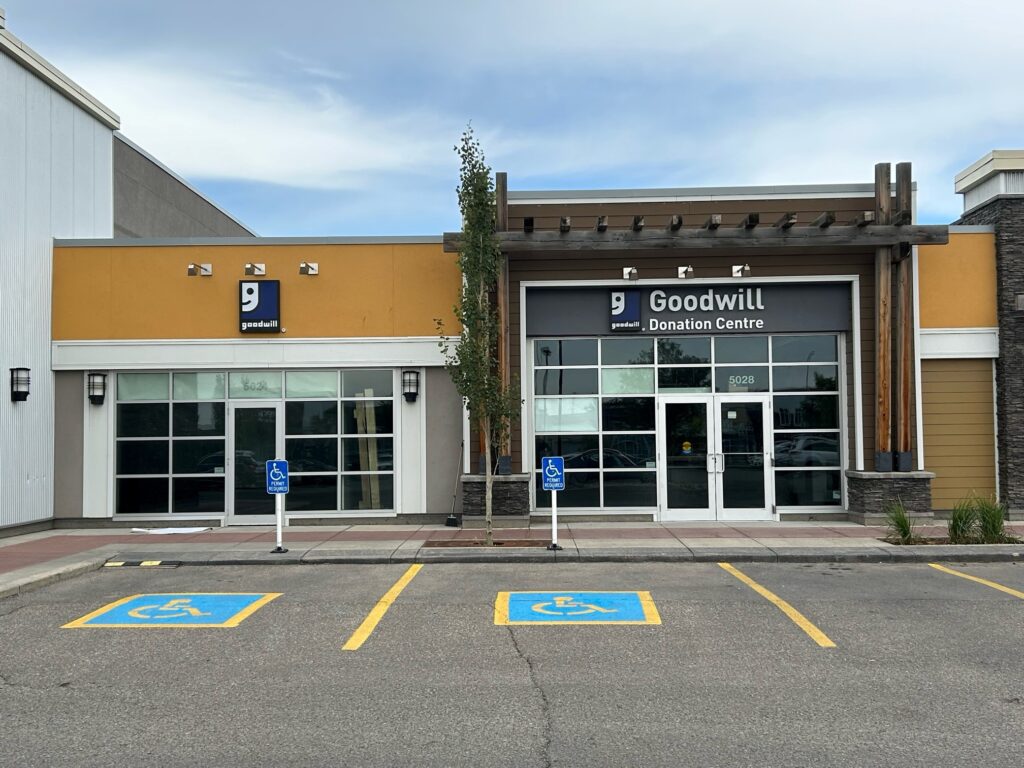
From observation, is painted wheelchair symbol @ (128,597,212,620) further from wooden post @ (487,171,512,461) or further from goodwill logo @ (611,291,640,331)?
goodwill logo @ (611,291,640,331)

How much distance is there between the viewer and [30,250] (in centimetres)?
1466

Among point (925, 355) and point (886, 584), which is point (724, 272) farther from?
point (886, 584)

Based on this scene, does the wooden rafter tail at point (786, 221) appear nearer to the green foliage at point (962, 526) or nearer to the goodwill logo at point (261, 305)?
the green foliage at point (962, 526)

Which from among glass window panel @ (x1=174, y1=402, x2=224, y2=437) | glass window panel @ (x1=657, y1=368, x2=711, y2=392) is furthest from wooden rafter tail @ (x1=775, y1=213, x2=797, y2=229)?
glass window panel @ (x1=174, y1=402, x2=224, y2=437)

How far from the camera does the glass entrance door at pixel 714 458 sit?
49.4ft

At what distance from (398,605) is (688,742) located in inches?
179

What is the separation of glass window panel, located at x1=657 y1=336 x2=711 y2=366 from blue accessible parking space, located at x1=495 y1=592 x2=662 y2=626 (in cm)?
678

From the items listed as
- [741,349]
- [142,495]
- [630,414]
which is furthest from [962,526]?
[142,495]

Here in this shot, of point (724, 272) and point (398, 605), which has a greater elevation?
point (724, 272)

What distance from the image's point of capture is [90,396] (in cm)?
1513

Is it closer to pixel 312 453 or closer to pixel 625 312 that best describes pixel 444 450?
pixel 312 453

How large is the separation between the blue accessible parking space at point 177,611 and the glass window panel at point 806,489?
950 cm

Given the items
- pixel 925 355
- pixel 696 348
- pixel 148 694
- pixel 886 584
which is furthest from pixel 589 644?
pixel 925 355

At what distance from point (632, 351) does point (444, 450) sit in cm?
393
